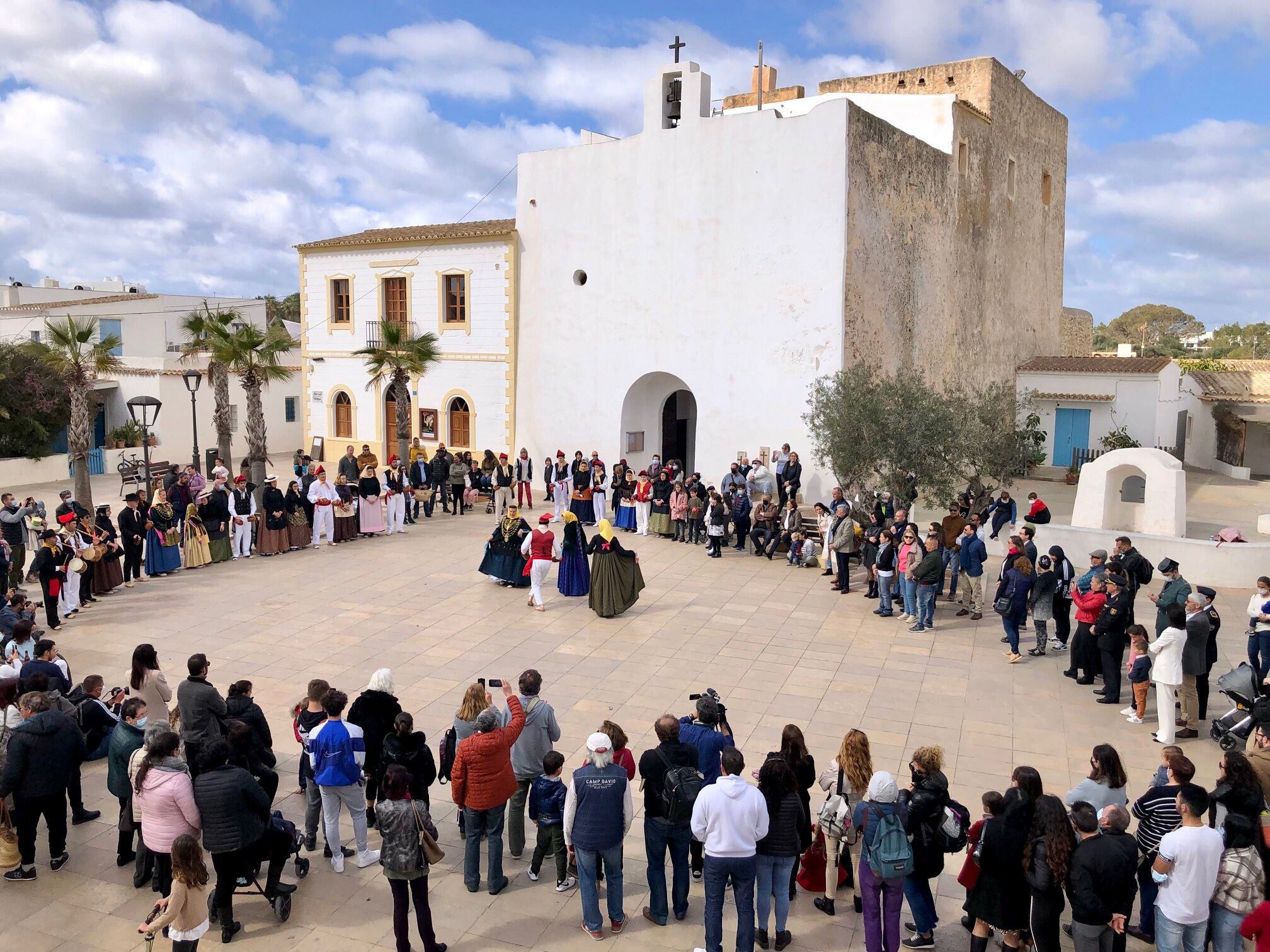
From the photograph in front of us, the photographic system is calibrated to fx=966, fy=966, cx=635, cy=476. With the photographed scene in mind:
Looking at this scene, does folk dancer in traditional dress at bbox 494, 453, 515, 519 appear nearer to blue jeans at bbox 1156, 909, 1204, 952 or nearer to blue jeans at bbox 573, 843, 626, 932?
blue jeans at bbox 573, 843, 626, 932

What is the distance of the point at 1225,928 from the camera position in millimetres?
5547

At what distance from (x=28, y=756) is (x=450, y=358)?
1848 centimetres

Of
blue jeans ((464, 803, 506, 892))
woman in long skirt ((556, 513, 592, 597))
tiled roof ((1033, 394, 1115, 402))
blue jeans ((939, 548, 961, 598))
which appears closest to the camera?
blue jeans ((464, 803, 506, 892))

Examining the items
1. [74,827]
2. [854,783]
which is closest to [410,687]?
[74,827]

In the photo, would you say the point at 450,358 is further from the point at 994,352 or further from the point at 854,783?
the point at 854,783

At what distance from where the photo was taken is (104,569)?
13.9m

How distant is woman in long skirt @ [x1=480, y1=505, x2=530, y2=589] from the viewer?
1446 cm

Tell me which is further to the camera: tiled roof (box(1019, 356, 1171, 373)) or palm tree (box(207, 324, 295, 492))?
tiled roof (box(1019, 356, 1171, 373))

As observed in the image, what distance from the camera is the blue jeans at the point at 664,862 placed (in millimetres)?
6082

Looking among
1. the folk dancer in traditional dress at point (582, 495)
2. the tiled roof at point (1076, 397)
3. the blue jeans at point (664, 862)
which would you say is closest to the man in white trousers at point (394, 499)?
the folk dancer in traditional dress at point (582, 495)

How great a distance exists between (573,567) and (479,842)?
7.68 m

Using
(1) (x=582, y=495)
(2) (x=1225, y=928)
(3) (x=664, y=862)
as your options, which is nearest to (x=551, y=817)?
(3) (x=664, y=862)

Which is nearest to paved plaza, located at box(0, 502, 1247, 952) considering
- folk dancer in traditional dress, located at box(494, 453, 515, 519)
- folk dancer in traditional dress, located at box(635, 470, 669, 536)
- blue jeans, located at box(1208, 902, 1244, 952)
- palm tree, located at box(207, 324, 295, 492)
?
blue jeans, located at box(1208, 902, 1244, 952)

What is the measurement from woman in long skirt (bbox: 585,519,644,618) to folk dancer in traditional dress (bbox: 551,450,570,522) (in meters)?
7.12
